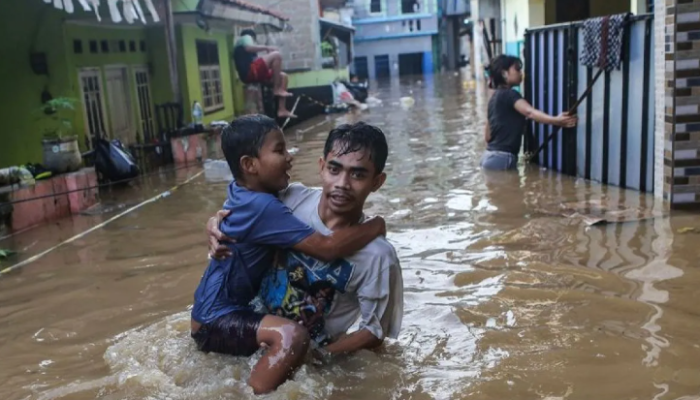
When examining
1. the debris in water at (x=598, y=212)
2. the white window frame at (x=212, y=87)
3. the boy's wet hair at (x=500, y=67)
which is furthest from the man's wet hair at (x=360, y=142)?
the white window frame at (x=212, y=87)

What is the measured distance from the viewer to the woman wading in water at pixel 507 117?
27.8ft

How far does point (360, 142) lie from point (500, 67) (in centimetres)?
581

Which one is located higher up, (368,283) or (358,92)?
(358,92)

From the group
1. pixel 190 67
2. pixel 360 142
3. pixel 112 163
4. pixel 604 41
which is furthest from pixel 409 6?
pixel 360 142

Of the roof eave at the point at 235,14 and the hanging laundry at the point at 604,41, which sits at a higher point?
the roof eave at the point at 235,14

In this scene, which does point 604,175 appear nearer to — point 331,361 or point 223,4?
point 331,361

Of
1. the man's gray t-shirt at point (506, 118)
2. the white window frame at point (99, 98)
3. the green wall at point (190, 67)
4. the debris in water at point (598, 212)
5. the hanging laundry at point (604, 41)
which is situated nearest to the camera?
the debris in water at point (598, 212)

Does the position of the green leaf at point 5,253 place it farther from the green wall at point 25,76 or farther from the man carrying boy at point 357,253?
the man carrying boy at point 357,253

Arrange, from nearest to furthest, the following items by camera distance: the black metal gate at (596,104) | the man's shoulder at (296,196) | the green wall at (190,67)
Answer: the man's shoulder at (296,196) → the black metal gate at (596,104) → the green wall at (190,67)

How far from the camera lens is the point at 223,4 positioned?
13.8 metres

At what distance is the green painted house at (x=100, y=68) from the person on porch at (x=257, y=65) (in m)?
0.84

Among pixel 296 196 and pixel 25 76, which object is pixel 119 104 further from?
pixel 296 196

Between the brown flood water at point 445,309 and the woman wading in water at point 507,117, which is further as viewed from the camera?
the woman wading in water at point 507,117

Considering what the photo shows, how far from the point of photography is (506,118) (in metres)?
8.85
